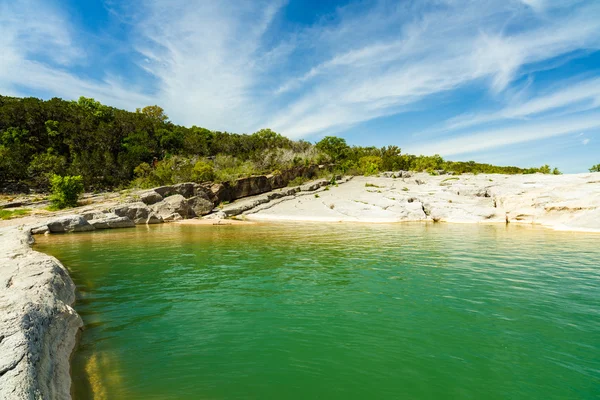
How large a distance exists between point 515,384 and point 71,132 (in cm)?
7624

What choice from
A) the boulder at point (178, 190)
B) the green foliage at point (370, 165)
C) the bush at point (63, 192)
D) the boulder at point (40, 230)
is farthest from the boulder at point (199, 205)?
the green foliage at point (370, 165)

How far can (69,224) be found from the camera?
28.9 metres

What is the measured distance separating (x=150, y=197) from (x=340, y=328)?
41.0 m

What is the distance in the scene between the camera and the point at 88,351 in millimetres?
6941

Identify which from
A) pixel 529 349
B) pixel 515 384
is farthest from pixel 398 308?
pixel 515 384

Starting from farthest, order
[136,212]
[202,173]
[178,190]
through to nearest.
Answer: [202,173], [178,190], [136,212]

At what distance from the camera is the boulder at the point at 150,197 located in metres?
42.4

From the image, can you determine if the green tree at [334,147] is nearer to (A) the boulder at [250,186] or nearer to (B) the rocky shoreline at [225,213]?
(B) the rocky shoreline at [225,213]

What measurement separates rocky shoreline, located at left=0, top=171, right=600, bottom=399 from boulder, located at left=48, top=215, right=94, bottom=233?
0.24ft

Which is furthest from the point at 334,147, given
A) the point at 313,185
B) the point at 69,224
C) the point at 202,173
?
the point at 69,224

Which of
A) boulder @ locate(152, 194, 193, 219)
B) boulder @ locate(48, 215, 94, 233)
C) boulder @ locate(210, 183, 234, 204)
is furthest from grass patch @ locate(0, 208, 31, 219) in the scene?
boulder @ locate(210, 183, 234, 204)

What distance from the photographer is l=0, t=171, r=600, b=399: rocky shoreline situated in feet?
17.0

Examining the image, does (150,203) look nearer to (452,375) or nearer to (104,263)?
(104,263)

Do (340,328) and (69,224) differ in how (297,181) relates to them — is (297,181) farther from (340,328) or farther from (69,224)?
(340,328)
